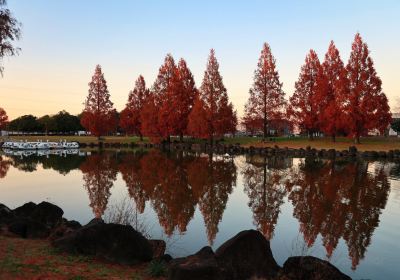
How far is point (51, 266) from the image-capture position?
8.63m

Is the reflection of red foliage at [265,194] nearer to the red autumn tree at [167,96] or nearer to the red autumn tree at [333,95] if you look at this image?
the red autumn tree at [333,95]

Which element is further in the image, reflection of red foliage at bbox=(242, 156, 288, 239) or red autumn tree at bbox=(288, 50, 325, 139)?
red autumn tree at bbox=(288, 50, 325, 139)

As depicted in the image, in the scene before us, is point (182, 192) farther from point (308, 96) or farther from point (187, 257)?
point (308, 96)

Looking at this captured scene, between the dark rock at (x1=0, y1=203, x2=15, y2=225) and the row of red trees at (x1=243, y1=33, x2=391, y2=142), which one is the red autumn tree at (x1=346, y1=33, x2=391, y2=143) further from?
the dark rock at (x1=0, y1=203, x2=15, y2=225)

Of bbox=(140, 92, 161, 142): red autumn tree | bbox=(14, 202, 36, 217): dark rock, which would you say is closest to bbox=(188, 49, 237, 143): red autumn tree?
bbox=(140, 92, 161, 142): red autumn tree

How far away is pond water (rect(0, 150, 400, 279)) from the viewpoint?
1230cm

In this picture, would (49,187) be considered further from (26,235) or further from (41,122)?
(41,122)

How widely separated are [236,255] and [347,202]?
12500 mm

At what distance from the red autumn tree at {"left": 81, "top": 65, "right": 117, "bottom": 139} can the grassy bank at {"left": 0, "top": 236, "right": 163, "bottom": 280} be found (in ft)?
253

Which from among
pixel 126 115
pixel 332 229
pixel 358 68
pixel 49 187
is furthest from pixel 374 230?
pixel 126 115

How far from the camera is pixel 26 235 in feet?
39.7

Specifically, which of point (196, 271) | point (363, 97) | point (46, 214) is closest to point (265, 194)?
point (46, 214)

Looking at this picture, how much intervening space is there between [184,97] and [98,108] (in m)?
22.6

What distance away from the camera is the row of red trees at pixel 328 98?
57406 millimetres
